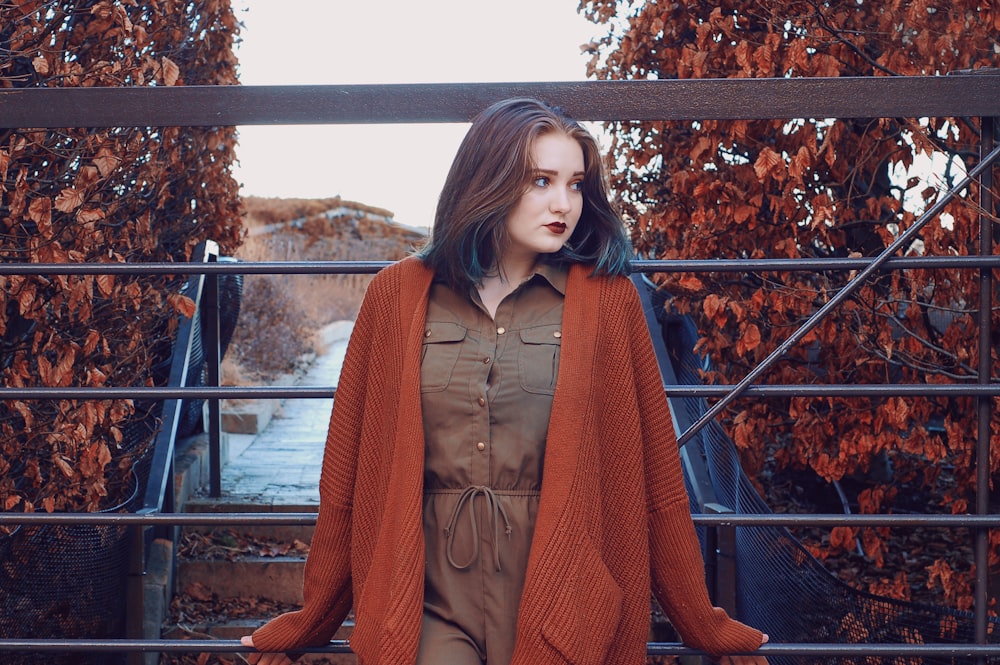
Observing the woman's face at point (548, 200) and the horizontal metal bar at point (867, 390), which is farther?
the horizontal metal bar at point (867, 390)

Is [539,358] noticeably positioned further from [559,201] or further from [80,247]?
[80,247]

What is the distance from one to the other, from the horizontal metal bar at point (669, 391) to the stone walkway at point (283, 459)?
2581 mm

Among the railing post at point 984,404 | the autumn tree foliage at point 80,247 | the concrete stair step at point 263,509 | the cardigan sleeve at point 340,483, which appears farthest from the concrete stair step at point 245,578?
the railing post at point 984,404

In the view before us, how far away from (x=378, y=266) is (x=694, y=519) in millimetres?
1100

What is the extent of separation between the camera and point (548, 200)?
2.25m

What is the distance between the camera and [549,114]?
89.3 inches

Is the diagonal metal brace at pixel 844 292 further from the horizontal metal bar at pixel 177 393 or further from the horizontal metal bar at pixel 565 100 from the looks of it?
the horizontal metal bar at pixel 177 393

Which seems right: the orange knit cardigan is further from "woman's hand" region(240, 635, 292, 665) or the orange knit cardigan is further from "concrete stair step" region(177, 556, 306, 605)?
"concrete stair step" region(177, 556, 306, 605)

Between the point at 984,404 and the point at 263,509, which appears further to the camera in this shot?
the point at 263,509

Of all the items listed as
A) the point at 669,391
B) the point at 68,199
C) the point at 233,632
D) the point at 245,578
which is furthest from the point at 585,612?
the point at 245,578

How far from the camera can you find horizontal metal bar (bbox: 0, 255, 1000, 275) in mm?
2850

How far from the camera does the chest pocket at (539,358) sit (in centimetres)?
220

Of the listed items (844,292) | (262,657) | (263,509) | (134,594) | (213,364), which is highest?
(844,292)

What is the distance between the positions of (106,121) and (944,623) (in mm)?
2829
